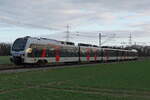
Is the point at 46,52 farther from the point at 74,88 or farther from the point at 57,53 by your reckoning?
the point at 74,88

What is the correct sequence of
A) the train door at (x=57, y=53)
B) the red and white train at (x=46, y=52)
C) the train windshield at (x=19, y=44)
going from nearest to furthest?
the red and white train at (x=46, y=52) < the train windshield at (x=19, y=44) < the train door at (x=57, y=53)

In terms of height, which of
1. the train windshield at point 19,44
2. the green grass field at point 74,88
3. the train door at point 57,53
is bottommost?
the green grass field at point 74,88

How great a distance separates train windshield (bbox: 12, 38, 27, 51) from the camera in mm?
28356

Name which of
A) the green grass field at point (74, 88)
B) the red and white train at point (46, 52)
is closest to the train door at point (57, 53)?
the red and white train at point (46, 52)

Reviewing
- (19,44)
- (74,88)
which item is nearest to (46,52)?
(19,44)

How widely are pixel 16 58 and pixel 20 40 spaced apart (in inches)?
89.1

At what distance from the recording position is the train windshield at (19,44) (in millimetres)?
28356

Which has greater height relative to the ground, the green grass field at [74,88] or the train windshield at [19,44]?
the train windshield at [19,44]

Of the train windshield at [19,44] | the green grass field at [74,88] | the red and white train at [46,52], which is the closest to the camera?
the green grass field at [74,88]

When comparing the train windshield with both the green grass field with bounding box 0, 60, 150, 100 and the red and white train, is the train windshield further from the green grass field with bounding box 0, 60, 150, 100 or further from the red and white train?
the green grass field with bounding box 0, 60, 150, 100

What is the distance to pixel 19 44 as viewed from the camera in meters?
28.9

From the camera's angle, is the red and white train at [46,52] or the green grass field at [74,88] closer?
the green grass field at [74,88]

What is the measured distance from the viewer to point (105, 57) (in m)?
53.8

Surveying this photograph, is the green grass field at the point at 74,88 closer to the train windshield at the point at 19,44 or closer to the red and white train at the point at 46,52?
the red and white train at the point at 46,52
